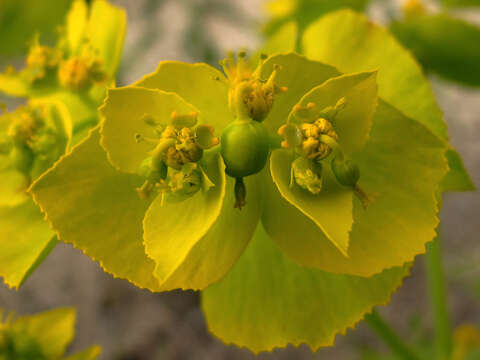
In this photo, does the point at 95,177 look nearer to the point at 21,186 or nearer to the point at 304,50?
the point at 21,186

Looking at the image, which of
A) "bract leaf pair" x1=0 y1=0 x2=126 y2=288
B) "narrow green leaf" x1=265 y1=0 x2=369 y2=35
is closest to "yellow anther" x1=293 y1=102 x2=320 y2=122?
"bract leaf pair" x1=0 y1=0 x2=126 y2=288

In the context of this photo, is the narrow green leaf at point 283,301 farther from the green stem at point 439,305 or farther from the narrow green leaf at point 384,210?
the green stem at point 439,305

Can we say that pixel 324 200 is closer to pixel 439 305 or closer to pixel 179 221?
pixel 179 221

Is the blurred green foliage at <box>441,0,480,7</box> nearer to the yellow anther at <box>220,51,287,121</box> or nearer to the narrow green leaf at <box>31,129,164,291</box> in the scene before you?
the yellow anther at <box>220,51,287,121</box>

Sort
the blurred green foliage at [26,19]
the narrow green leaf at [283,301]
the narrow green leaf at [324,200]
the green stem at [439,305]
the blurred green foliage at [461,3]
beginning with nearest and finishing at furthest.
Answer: the narrow green leaf at [324,200], the narrow green leaf at [283,301], the green stem at [439,305], the blurred green foliage at [461,3], the blurred green foliage at [26,19]

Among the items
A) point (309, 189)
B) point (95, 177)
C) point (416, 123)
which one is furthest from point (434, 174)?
point (95, 177)

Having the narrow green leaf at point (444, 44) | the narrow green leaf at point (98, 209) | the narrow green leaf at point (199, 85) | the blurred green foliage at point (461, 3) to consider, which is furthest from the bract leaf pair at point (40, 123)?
the blurred green foliage at point (461, 3)
